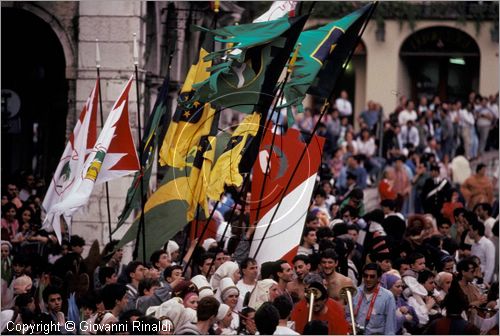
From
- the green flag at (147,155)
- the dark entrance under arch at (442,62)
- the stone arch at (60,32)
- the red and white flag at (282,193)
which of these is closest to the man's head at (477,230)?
the red and white flag at (282,193)

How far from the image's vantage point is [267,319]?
1211 centimetres

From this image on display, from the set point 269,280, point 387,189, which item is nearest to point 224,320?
point 269,280

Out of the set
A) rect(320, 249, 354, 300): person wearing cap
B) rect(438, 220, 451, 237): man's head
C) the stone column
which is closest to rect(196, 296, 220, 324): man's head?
rect(320, 249, 354, 300): person wearing cap

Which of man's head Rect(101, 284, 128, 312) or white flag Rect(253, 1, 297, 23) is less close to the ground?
white flag Rect(253, 1, 297, 23)

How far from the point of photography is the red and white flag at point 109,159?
54.1 ft

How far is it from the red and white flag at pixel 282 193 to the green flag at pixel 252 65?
27.3 inches

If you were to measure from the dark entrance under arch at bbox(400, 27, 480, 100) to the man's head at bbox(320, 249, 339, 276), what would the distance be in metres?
32.7

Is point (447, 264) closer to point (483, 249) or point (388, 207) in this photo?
point (483, 249)

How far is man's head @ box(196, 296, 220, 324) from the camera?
42.9 ft

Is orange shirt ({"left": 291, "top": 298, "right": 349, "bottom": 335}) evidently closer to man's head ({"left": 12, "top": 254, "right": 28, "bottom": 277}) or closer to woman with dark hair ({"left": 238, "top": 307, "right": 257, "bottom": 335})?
woman with dark hair ({"left": 238, "top": 307, "right": 257, "bottom": 335})

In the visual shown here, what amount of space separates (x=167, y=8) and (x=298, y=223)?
10.6m

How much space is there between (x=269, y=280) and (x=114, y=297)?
1.84 metres

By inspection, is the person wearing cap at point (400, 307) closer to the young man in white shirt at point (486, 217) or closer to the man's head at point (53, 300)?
the man's head at point (53, 300)

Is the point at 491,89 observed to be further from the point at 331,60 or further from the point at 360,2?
the point at 331,60
